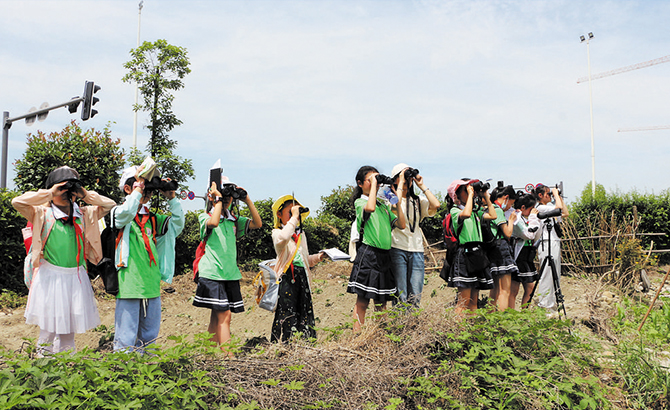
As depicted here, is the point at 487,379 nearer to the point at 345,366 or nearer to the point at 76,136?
the point at 345,366

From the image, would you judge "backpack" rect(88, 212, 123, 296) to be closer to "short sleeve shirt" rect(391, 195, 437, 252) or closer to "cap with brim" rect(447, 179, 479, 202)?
"short sleeve shirt" rect(391, 195, 437, 252)

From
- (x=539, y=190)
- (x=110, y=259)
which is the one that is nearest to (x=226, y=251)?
(x=110, y=259)

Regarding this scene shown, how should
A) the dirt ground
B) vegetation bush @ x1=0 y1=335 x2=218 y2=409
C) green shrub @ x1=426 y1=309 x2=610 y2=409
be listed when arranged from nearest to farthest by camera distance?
vegetation bush @ x1=0 y1=335 x2=218 y2=409 < green shrub @ x1=426 y1=309 x2=610 y2=409 < the dirt ground

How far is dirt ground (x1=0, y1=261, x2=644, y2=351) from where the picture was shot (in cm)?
641

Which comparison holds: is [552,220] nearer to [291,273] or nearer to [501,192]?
[501,192]

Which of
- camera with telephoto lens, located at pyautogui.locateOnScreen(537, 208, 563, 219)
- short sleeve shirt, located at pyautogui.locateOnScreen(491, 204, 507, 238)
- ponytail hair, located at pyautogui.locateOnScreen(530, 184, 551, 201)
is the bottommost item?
short sleeve shirt, located at pyautogui.locateOnScreen(491, 204, 507, 238)

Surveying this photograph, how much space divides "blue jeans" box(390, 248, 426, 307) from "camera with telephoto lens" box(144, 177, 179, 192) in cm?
224

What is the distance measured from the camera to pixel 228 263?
438cm

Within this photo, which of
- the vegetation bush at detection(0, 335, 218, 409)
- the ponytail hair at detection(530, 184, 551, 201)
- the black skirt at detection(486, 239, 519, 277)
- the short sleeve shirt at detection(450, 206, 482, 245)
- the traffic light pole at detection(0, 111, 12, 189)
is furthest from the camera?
the traffic light pole at detection(0, 111, 12, 189)

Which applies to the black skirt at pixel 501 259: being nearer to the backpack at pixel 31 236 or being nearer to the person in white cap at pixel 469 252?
the person in white cap at pixel 469 252

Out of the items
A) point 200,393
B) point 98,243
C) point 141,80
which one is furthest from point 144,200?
point 141,80

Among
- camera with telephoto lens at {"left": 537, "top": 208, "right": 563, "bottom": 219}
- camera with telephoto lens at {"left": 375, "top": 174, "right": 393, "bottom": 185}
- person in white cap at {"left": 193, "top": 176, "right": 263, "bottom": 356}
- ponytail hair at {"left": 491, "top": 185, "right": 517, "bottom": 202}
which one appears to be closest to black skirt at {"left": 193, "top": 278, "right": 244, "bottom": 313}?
person in white cap at {"left": 193, "top": 176, "right": 263, "bottom": 356}

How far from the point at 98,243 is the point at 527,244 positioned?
5157 millimetres

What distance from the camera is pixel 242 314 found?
24.0ft
